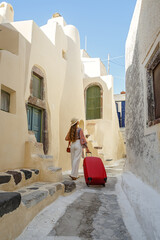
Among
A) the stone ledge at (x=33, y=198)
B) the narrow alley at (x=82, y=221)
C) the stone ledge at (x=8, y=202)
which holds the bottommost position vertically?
the narrow alley at (x=82, y=221)

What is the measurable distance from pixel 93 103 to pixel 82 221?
1070cm

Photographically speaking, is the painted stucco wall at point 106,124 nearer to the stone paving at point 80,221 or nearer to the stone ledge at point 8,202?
the stone paving at point 80,221

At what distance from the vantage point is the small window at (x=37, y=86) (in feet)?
20.7

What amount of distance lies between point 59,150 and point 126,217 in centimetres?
486

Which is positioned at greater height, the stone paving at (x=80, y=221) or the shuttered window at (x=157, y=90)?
the shuttered window at (x=157, y=90)

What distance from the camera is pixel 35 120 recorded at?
251 inches

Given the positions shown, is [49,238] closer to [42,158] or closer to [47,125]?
[42,158]

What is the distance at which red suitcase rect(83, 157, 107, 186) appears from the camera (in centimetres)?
429

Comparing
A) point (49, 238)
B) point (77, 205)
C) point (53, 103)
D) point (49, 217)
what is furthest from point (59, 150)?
point (49, 238)

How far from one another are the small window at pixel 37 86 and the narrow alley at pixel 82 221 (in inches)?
148

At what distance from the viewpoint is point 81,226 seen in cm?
235

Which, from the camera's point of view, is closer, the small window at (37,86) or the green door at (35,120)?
the green door at (35,120)

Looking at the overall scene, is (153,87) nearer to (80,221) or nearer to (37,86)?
(80,221)

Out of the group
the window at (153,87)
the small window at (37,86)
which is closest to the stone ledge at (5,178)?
the window at (153,87)
